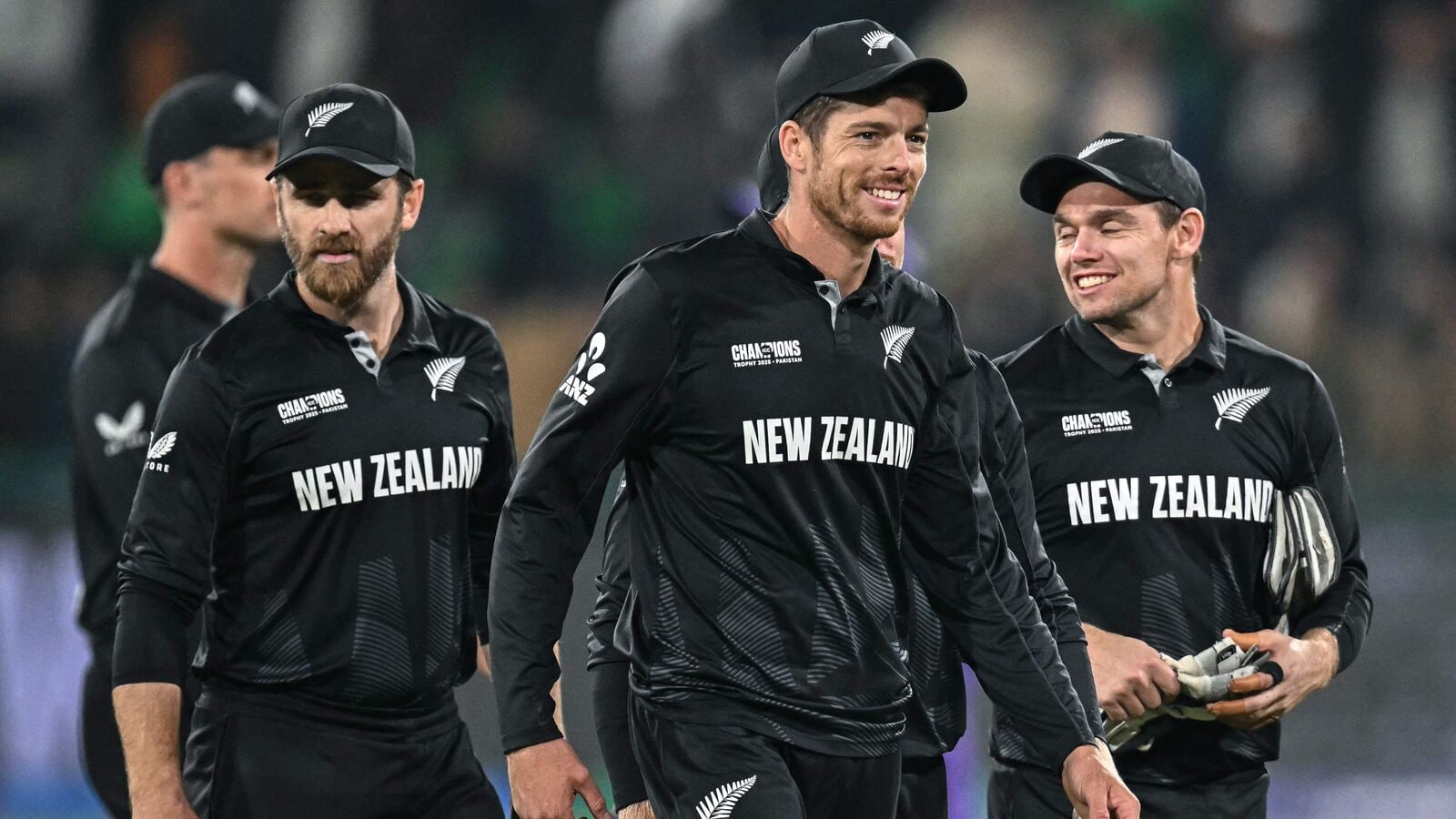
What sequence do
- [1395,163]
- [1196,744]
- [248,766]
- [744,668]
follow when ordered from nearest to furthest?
[744,668], [248,766], [1196,744], [1395,163]

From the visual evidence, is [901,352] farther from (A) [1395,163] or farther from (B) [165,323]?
(A) [1395,163]

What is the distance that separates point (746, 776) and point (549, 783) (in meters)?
0.38

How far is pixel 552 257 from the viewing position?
11430 mm

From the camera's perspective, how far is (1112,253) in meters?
5.13

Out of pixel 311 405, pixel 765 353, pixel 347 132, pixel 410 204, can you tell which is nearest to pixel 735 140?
pixel 410 204

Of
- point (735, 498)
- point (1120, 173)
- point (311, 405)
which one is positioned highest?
point (1120, 173)

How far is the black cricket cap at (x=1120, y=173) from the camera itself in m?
5.10

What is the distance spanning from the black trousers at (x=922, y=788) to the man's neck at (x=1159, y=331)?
4.00 ft

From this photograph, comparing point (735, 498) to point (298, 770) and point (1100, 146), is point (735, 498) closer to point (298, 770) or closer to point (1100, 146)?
point (298, 770)

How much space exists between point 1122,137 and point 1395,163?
688cm

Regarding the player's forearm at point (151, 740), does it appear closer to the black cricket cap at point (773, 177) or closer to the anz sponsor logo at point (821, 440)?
the anz sponsor logo at point (821, 440)

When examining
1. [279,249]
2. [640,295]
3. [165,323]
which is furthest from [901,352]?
[279,249]

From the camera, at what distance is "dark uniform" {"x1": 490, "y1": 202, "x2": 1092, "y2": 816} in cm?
380

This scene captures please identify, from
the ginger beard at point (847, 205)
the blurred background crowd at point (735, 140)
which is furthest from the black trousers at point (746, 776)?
the blurred background crowd at point (735, 140)
